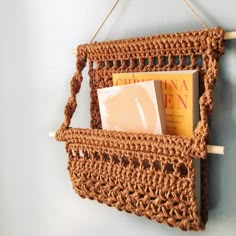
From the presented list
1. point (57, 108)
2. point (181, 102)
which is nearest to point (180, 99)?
point (181, 102)

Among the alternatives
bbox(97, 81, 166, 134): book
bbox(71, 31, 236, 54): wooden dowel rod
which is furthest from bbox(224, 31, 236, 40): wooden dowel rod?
bbox(97, 81, 166, 134): book

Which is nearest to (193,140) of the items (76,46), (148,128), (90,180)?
(148,128)

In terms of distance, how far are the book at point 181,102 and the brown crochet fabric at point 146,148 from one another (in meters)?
0.02

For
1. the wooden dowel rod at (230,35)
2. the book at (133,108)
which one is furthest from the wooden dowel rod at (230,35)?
the book at (133,108)

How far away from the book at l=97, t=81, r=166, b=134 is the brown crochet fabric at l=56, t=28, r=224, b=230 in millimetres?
27

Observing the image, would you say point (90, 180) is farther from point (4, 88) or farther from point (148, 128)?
point (4, 88)

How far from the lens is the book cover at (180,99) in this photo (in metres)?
0.57

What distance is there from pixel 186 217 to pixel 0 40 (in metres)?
0.70

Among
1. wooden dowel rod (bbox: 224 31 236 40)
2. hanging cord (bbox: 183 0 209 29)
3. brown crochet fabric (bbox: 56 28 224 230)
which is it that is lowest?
brown crochet fabric (bbox: 56 28 224 230)

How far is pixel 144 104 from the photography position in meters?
0.61

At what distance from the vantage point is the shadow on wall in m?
0.58

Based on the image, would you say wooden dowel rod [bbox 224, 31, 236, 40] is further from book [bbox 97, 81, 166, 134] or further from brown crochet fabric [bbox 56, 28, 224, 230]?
book [bbox 97, 81, 166, 134]

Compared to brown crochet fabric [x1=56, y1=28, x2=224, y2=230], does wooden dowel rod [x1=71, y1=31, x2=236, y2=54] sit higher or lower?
higher

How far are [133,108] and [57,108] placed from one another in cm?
29
